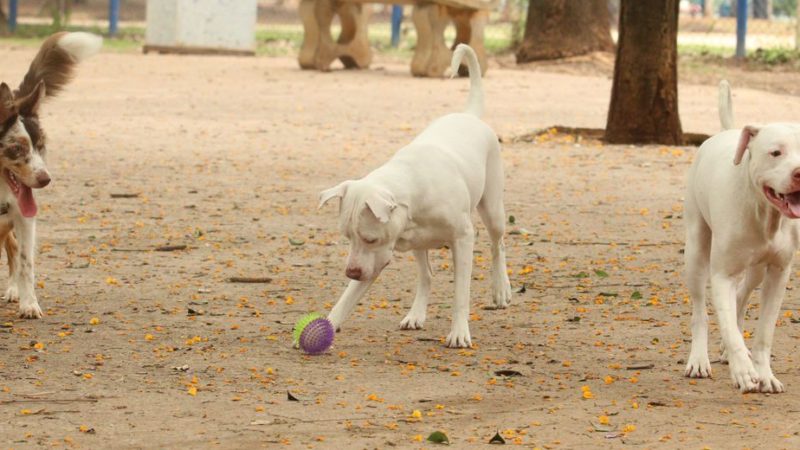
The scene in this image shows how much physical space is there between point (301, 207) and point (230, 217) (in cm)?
61

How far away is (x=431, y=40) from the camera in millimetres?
19953

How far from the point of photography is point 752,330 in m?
6.88

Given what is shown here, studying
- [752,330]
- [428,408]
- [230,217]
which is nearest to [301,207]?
[230,217]

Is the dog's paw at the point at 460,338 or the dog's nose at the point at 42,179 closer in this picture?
the dog's paw at the point at 460,338

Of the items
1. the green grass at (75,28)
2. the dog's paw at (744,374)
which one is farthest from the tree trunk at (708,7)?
the dog's paw at (744,374)

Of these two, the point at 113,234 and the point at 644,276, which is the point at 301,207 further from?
the point at 644,276

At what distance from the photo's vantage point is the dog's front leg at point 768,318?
574cm

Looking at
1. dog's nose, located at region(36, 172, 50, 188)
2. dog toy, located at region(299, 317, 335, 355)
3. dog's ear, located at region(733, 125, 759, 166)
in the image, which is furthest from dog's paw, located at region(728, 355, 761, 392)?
dog's nose, located at region(36, 172, 50, 188)

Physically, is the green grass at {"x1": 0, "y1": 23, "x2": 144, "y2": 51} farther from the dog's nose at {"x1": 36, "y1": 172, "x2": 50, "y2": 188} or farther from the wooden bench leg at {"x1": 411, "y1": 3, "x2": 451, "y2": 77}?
the dog's nose at {"x1": 36, "y1": 172, "x2": 50, "y2": 188}

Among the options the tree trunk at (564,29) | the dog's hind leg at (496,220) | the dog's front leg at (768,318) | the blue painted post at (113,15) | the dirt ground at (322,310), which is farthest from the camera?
the blue painted post at (113,15)

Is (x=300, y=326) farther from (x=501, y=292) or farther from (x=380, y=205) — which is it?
(x=501, y=292)

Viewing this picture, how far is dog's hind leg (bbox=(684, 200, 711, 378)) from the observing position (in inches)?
234

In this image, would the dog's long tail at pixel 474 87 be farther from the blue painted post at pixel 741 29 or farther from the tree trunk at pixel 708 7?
the tree trunk at pixel 708 7

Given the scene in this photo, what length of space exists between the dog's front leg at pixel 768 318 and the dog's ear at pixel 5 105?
347cm
